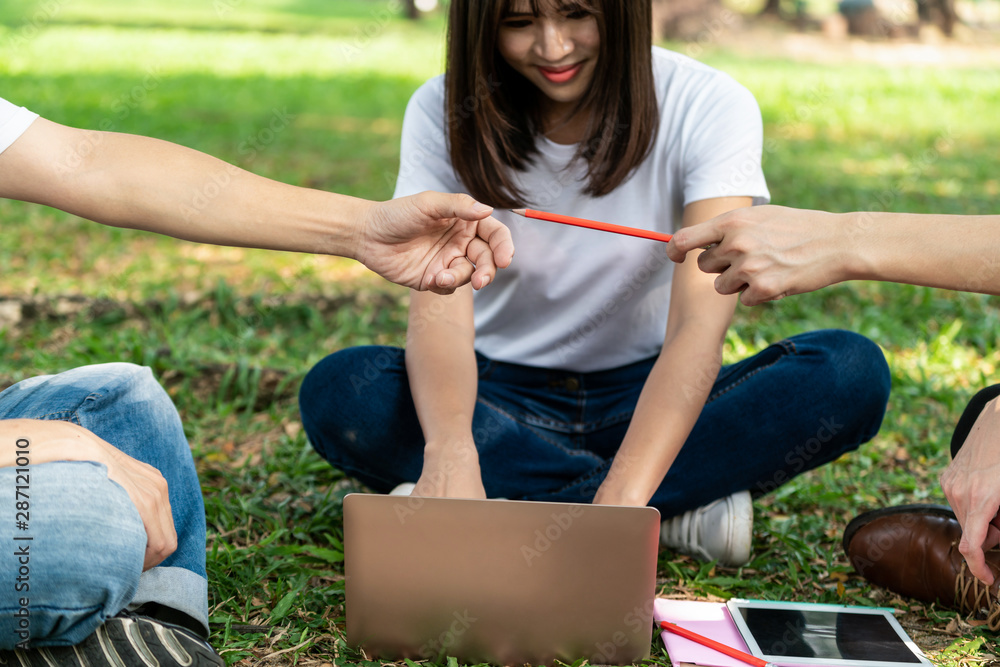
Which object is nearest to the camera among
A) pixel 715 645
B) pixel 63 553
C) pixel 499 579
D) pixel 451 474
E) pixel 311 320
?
pixel 63 553

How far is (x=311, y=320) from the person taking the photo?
2.98 metres

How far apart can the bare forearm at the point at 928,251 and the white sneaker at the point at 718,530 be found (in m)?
0.57

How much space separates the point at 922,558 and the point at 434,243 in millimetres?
995

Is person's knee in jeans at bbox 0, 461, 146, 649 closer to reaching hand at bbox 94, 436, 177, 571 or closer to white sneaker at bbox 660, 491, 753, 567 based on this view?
reaching hand at bbox 94, 436, 177, 571

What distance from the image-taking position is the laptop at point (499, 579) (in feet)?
4.05

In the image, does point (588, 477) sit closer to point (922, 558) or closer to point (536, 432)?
point (536, 432)

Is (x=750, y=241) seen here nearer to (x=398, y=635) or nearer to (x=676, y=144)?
(x=676, y=144)

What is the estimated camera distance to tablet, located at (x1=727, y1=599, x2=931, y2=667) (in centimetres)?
137

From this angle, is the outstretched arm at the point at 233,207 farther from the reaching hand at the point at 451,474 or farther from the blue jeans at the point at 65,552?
the blue jeans at the point at 65,552

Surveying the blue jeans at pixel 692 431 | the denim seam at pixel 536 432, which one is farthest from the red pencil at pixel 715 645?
the denim seam at pixel 536 432

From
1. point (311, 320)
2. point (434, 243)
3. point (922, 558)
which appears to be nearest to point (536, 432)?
point (434, 243)

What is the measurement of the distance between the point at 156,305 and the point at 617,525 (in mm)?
2211

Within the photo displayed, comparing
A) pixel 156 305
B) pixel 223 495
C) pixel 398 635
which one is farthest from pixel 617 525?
pixel 156 305

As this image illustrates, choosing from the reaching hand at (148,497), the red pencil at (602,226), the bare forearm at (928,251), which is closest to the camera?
the reaching hand at (148,497)
